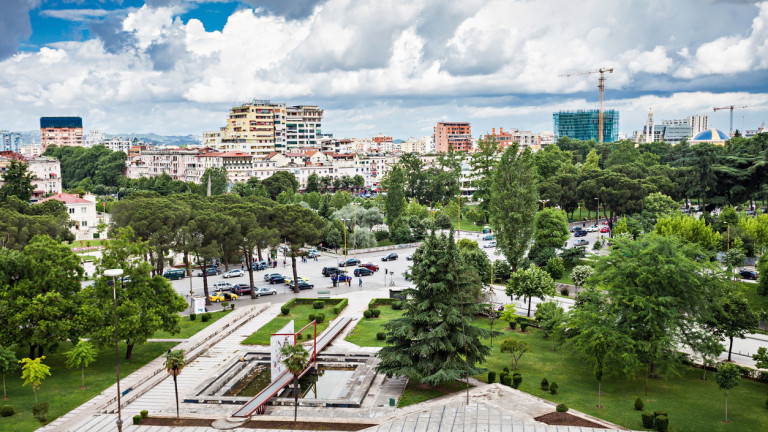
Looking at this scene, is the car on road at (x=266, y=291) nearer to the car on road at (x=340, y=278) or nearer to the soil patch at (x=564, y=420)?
the car on road at (x=340, y=278)

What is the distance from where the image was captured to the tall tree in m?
52.2

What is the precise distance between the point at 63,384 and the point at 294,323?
587 inches

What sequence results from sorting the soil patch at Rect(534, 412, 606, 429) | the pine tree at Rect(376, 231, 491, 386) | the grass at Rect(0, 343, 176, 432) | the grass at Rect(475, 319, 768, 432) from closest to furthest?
the soil patch at Rect(534, 412, 606, 429)
the grass at Rect(475, 319, 768, 432)
the grass at Rect(0, 343, 176, 432)
the pine tree at Rect(376, 231, 491, 386)

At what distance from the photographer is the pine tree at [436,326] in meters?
28.3

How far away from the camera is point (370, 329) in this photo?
132ft

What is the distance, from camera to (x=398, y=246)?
72.2 m

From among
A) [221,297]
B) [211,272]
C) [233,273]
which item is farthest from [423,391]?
[211,272]

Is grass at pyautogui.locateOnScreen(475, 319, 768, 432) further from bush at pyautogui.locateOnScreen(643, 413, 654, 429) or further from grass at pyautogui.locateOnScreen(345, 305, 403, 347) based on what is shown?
grass at pyautogui.locateOnScreen(345, 305, 403, 347)

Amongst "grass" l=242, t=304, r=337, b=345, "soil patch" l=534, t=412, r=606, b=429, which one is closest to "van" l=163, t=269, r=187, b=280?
"grass" l=242, t=304, r=337, b=345

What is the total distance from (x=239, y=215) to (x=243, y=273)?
10.2 m

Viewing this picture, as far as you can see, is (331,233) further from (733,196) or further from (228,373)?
(733,196)

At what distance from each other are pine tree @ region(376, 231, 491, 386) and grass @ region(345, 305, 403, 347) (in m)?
6.22

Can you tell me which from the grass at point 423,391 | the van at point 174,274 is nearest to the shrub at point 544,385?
the grass at point 423,391

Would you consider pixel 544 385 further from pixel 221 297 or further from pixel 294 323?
pixel 221 297
